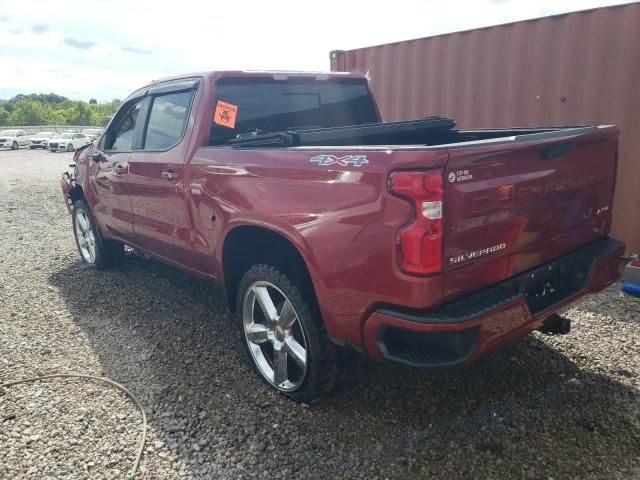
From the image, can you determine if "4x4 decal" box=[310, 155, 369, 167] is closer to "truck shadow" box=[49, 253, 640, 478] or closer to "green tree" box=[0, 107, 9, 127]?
"truck shadow" box=[49, 253, 640, 478]

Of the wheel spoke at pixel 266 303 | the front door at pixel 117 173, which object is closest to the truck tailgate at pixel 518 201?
the wheel spoke at pixel 266 303

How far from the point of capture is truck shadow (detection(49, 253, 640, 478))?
7.96 feet

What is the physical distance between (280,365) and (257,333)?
261mm

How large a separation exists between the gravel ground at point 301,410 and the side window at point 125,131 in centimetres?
147

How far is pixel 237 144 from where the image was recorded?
318 cm

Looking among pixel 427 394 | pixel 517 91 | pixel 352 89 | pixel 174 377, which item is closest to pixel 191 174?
pixel 174 377

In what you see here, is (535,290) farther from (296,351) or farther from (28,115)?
(28,115)

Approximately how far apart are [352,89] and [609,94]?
9.40ft

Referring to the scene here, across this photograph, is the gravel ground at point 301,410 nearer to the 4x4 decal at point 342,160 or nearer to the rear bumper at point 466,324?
the rear bumper at point 466,324

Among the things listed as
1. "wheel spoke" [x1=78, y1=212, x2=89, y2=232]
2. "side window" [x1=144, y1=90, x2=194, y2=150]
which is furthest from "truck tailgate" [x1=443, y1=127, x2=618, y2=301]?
"wheel spoke" [x1=78, y1=212, x2=89, y2=232]

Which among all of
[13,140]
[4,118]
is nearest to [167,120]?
[13,140]

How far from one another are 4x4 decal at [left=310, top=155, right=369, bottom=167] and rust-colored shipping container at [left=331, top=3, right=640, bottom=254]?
413cm

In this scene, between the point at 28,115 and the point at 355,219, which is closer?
the point at 355,219

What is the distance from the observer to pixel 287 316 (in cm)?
287
